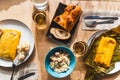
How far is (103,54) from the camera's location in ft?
4.33

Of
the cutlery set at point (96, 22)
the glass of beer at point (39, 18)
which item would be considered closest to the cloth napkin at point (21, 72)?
the glass of beer at point (39, 18)

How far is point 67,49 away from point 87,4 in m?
0.21

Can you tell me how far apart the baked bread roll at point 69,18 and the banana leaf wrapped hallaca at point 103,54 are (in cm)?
11

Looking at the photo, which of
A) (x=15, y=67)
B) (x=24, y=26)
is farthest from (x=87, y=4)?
(x=15, y=67)

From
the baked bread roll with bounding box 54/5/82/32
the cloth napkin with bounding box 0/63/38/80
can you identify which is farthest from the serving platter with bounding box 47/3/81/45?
the cloth napkin with bounding box 0/63/38/80

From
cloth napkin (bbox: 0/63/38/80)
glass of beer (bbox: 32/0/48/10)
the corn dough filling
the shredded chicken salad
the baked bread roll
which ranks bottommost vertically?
cloth napkin (bbox: 0/63/38/80)

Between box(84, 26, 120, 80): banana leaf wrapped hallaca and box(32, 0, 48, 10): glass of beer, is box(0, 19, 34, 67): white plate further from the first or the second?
box(84, 26, 120, 80): banana leaf wrapped hallaca

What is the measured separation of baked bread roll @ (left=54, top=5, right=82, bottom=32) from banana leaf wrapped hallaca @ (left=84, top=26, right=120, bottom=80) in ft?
0.36

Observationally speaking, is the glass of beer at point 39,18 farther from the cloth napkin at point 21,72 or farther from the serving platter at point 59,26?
the cloth napkin at point 21,72

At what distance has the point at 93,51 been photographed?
4.42 ft

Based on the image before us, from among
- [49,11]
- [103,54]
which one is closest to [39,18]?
[49,11]

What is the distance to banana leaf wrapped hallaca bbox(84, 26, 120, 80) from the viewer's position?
1320 millimetres

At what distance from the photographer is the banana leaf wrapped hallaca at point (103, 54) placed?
4.33ft

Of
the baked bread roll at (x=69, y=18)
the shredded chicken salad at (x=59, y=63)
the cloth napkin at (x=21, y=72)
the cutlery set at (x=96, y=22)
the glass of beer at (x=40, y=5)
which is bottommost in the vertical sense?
the cloth napkin at (x=21, y=72)
